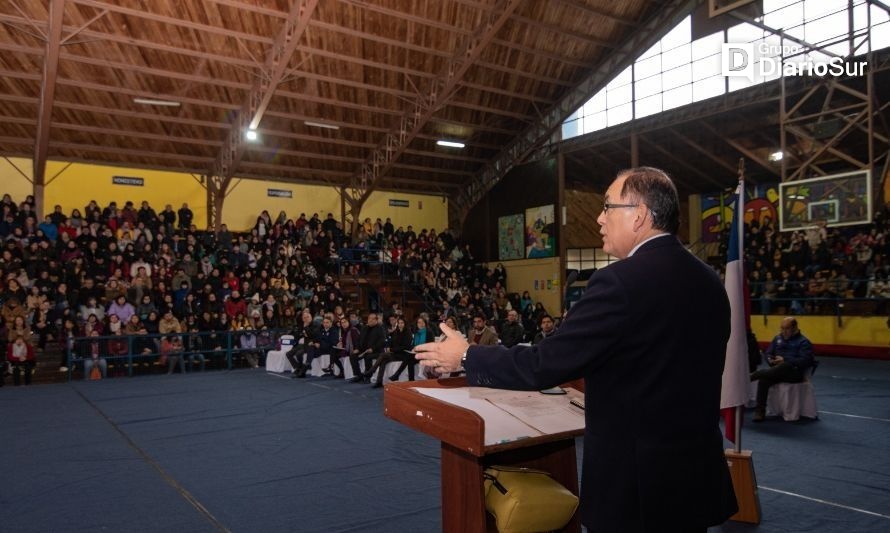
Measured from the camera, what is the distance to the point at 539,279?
22.4 m

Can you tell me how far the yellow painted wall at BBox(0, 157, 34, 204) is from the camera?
16.9m

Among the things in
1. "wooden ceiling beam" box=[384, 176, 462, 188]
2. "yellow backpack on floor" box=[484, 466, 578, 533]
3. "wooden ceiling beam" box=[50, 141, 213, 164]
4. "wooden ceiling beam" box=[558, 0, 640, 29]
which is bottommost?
"yellow backpack on floor" box=[484, 466, 578, 533]

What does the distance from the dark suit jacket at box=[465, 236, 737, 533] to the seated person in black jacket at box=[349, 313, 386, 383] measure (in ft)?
31.9

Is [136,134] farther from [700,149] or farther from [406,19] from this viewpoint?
[700,149]

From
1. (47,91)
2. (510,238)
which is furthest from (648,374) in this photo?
(510,238)

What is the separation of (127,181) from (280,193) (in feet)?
16.2

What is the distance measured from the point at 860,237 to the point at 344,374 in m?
12.9

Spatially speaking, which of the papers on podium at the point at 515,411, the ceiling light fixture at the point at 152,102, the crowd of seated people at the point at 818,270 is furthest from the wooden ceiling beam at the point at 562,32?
the papers on podium at the point at 515,411

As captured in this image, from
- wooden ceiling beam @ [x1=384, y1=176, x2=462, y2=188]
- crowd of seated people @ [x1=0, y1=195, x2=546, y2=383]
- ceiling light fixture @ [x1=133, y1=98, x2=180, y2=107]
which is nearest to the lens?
crowd of seated people @ [x1=0, y1=195, x2=546, y2=383]

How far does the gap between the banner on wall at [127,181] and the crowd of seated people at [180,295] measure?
1391 millimetres

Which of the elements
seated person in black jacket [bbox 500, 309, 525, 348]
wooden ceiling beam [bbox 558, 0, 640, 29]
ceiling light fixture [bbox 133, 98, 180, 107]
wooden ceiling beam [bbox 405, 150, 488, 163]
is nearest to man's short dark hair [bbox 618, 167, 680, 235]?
seated person in black jacket [bbox 500, 309, 525, 348]

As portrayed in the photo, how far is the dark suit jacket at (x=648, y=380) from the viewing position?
5.24 ft

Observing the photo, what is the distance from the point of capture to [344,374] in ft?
38.7

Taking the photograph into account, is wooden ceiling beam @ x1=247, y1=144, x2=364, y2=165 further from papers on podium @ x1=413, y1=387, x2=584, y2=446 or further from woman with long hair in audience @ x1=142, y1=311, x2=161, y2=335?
papers on podium @ x1=413, y1=387, x2=584, y2=446
